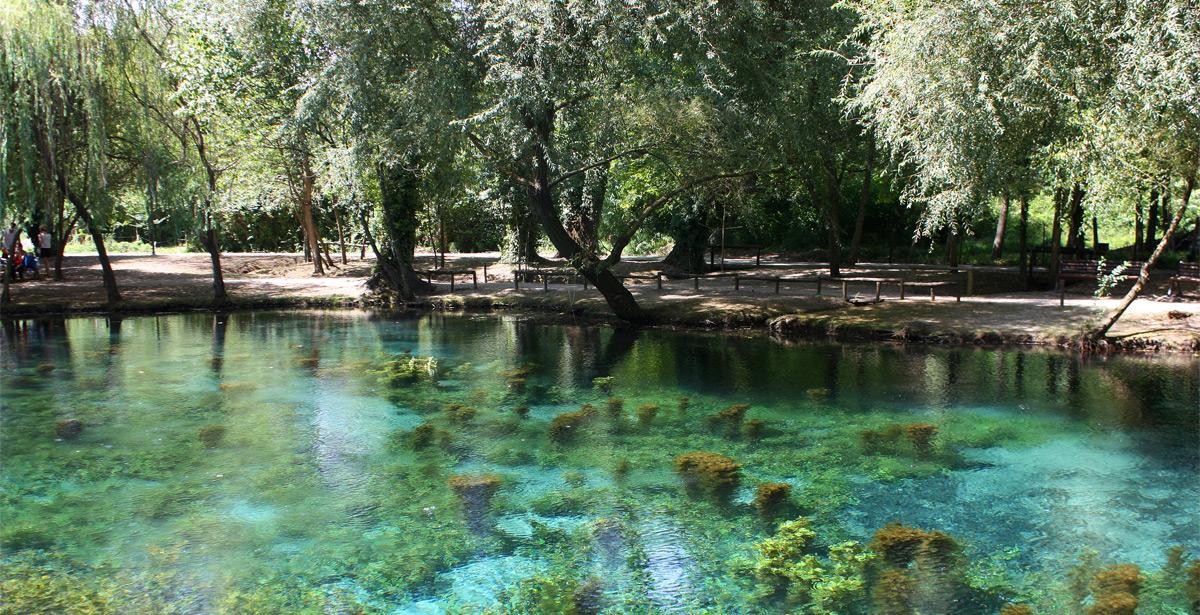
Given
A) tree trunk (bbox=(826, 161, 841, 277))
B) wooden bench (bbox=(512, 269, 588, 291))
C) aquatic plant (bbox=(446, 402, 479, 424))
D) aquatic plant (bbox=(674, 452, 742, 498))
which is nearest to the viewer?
aquatic plant (bbox=(674, 452, 742, 498))

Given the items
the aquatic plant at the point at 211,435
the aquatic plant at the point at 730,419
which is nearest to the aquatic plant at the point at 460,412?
Answer: the aquatic plant at the point at 211,435

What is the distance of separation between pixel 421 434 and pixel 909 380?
25.9ft

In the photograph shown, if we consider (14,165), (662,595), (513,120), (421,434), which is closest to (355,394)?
(421,434)

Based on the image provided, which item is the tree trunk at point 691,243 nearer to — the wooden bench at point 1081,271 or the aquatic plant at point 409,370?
the wooden bench at point 1081,271

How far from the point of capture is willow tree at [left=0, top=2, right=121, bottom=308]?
1873 cm

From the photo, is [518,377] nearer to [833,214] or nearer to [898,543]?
[898,543]

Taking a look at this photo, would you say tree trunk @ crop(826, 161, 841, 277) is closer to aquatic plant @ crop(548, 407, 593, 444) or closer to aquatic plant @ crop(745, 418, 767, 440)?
aquatic plant @ crop(745, 418, 767, 440)

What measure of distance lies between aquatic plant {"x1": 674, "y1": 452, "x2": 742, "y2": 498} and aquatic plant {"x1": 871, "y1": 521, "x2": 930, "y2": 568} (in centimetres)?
172

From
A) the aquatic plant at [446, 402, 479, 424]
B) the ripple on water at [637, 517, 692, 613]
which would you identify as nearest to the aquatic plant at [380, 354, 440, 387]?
the aquatic plant at [446, 402, 479, 424]

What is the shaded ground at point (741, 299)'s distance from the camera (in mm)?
17312

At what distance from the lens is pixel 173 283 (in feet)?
84.9

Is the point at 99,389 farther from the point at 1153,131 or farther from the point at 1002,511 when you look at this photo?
the point at 1153,131

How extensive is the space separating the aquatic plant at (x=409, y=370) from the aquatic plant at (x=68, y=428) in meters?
4.51

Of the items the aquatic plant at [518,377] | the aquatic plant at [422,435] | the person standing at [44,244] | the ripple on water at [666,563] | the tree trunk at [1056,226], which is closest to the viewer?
the ripple on water at [666,563]
